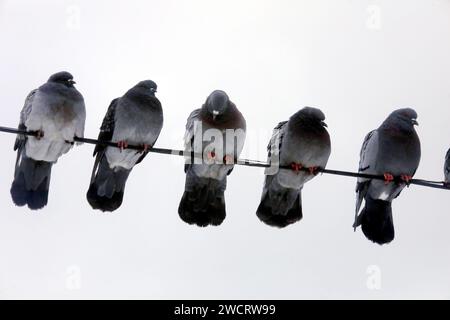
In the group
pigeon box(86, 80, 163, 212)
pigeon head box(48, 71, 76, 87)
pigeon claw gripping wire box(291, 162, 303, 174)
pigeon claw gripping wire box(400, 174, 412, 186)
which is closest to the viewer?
pigeon claw gripping wire box(400, 174, 412, 186)

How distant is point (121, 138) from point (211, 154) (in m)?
1.20

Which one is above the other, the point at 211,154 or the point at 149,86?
the point at 149,86

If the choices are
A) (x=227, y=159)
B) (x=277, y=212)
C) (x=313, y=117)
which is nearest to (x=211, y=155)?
(x=227, y=159)

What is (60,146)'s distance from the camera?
8859mm

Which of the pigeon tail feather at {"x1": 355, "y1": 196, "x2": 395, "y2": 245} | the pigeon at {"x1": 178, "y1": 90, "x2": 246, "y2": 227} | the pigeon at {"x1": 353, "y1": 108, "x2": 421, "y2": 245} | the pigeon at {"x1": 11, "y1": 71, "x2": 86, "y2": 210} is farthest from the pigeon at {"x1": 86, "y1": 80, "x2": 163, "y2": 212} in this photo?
the pigeon tail feather at {"x1": 355, "y1": 196, "x2": 395, "y2": 245}

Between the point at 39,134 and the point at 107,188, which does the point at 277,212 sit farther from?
the point at 39,134

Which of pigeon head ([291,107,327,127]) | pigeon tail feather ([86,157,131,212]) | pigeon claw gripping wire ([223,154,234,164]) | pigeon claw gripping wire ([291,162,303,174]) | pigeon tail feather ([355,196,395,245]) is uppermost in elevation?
pigeon head ([291,107,327,127])

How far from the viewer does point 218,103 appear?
340 inches

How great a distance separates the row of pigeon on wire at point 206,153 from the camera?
28.8 ft

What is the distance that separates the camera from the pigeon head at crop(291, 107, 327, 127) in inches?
354

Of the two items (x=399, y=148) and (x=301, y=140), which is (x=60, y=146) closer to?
(x=301, y=140)

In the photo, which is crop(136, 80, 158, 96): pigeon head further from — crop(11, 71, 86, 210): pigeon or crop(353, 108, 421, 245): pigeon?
crop(353, 108, 421, 245): pigeon

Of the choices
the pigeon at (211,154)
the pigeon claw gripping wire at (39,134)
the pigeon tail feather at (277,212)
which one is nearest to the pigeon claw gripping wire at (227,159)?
the pigeon at (211,154)

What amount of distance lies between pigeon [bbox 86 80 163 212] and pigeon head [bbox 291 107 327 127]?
1.85 m
